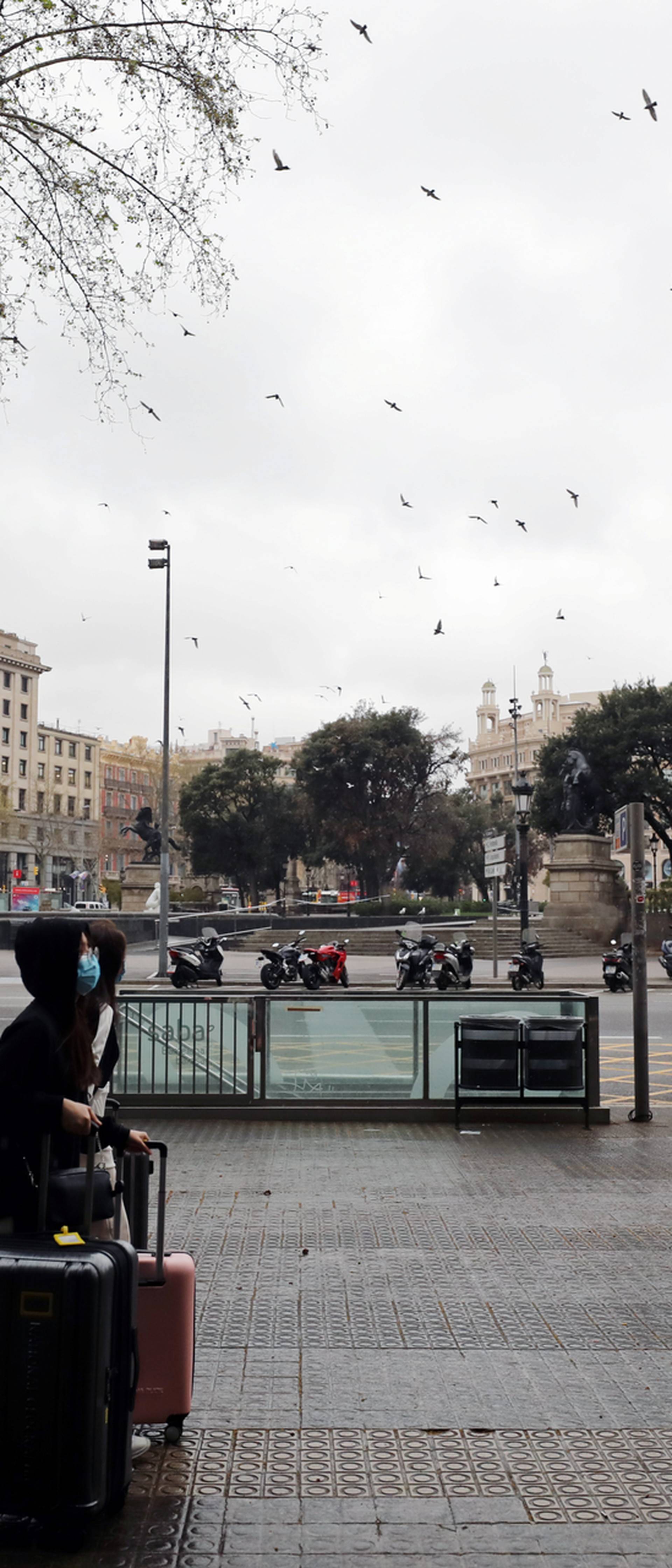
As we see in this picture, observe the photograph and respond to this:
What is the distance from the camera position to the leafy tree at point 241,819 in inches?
3184

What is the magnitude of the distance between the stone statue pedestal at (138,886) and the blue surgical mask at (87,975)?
Answer: 46.4m

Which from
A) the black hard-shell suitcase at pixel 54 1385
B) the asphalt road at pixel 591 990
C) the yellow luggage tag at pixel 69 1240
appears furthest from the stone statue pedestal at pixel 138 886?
the black hard-shell suitcase at pixel 54 1385

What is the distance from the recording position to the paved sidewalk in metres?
3.59

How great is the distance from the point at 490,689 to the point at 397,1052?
7437 inches

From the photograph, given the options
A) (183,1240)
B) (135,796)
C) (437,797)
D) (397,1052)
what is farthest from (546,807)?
(135,796)

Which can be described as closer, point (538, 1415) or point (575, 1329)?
point (538, 1415)

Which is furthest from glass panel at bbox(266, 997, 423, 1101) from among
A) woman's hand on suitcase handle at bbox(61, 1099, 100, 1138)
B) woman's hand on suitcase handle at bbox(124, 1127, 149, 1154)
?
woman's hand on suitcase handle at bbox(61, 1099, 100, 1138)

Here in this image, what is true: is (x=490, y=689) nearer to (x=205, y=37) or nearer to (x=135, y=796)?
(x=135, y=796)

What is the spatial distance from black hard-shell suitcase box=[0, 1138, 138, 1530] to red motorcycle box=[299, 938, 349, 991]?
22.8 meters

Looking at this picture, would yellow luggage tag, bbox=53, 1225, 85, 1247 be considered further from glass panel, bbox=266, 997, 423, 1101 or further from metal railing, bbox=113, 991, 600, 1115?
glass panel, bbox=266, 997, 423, 1101

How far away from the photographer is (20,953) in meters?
3.84

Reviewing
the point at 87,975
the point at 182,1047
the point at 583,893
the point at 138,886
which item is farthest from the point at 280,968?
the point at 138,886

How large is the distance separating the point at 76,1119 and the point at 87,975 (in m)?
0.62

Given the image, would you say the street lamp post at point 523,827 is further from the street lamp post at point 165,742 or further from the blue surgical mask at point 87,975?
the blue surgical mask at point 87,975
